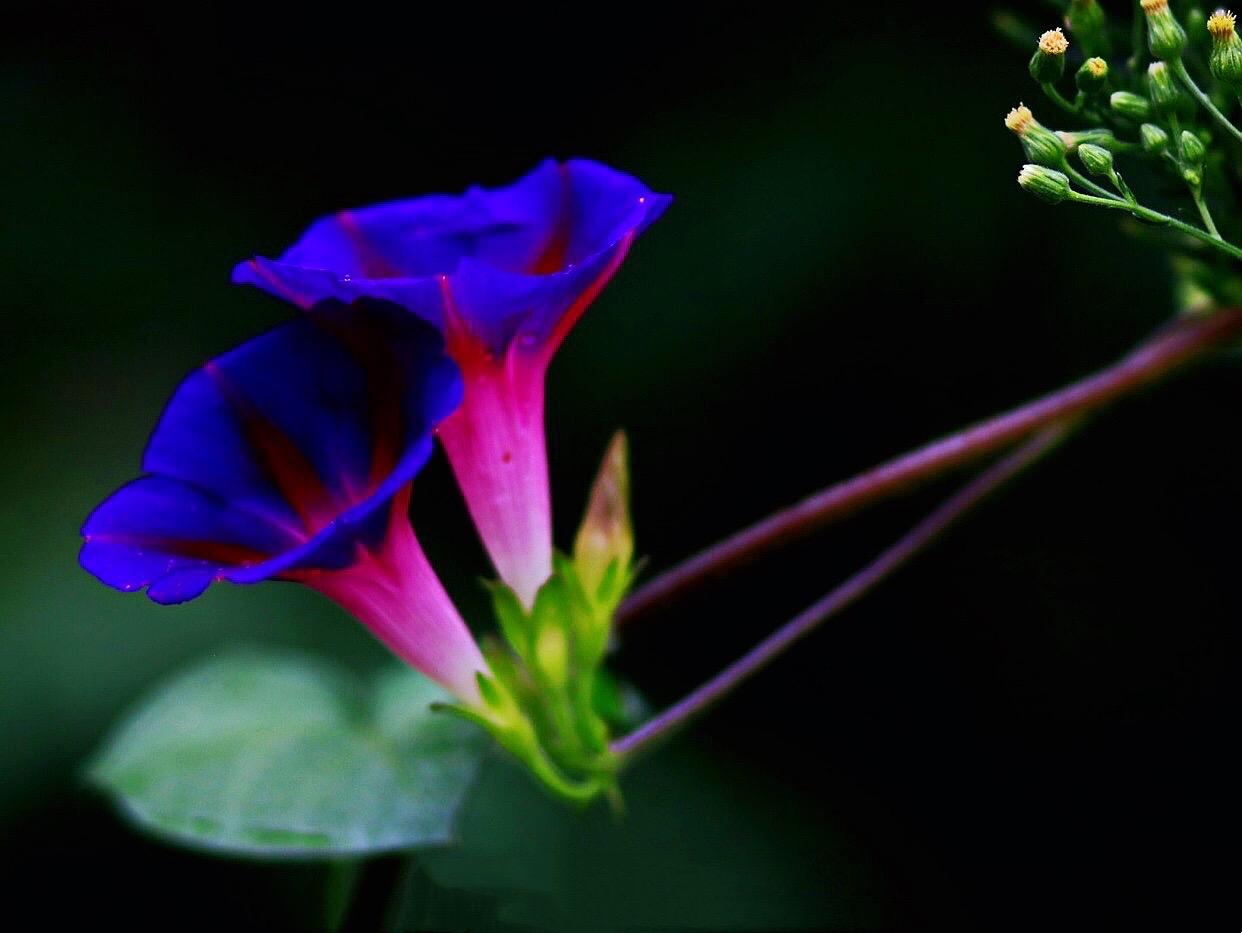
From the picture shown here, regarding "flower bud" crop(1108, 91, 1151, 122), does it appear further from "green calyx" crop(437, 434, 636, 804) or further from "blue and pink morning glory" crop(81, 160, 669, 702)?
"green calyx" crop(437, 434, 636, 804)

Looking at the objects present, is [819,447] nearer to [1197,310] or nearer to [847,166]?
[847,166]

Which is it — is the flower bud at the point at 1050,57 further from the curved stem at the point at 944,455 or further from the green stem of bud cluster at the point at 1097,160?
the curved stem at the point at 944,455

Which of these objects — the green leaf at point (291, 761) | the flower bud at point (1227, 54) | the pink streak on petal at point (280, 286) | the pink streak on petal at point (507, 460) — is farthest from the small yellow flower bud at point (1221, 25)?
the green leaf at point (291, 761)

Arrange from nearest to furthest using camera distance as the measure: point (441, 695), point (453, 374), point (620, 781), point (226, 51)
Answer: point (453, 374) → point (441, 695) → point (620, 781) → point (226, 51)

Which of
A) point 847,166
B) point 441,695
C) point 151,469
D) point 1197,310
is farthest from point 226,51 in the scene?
point 1197,310

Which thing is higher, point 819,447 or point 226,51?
point 226,51
